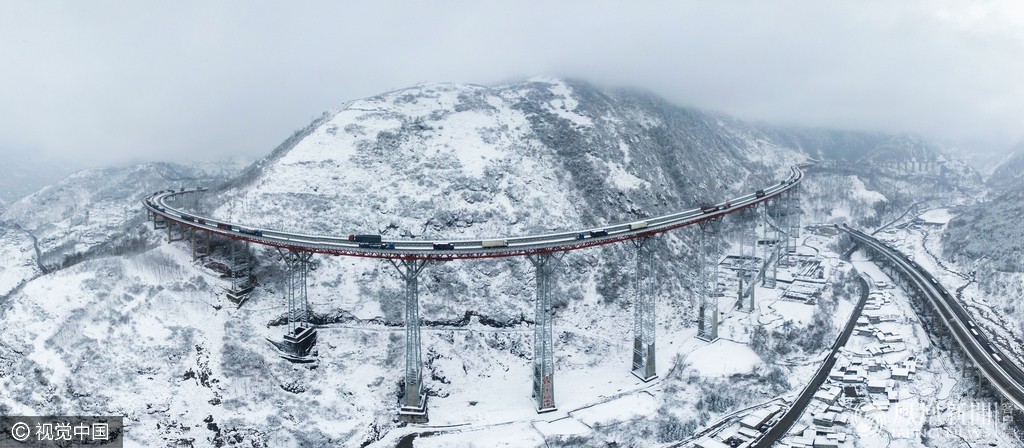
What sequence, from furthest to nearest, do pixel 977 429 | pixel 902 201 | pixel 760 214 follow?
pixel 902 201
pixel 760 214
pixel 977 429

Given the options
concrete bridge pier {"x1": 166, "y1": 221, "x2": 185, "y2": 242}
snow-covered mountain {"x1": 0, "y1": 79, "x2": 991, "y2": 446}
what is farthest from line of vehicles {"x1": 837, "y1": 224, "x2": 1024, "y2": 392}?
concrete bridge pier {"x1": 166, "y1": 221, "x2": 185, "y2": 242}

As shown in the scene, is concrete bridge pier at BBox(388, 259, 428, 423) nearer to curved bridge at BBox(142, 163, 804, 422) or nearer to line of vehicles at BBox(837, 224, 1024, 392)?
curved bridge at BBox(142, 163, 804, 422)

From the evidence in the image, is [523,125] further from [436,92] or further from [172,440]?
[172,440]

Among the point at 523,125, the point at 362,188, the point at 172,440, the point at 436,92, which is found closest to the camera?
the point at 172,440

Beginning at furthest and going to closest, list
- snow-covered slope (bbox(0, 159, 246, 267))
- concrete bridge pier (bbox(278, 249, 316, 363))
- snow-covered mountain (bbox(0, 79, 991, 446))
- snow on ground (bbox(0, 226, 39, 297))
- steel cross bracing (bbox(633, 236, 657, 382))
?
snow-covered slope (bbox(0, 159, 246, 267)), snow on ground (bbox(0, 226, 39, 297)), steel cross bracing (bbox(633, 236, 657, 382)), concrete bridge pier (bbox(278, 249, 316, 363)), snow-covered mountain (bbox(0, 79, 991, 446))

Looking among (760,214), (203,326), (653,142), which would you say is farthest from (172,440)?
(760,214)

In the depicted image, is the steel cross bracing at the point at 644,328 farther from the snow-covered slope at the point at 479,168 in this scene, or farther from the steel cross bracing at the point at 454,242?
the snow-covered slope at the point at 479,168

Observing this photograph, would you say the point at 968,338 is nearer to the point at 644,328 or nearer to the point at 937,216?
the point at 644,328

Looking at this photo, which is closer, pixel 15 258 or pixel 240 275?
pixel 240 275

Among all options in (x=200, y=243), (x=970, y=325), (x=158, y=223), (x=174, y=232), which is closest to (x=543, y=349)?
(x=200, y=243)
